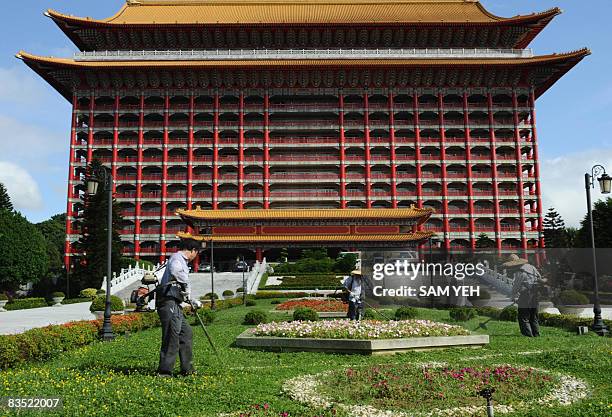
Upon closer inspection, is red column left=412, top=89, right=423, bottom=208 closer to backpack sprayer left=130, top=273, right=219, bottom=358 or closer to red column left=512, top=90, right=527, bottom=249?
red column left=512, top=90, right=527, bottom=249

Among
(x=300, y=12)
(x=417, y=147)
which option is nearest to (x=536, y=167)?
(x=417, y=147)

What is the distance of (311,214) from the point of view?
173 feet

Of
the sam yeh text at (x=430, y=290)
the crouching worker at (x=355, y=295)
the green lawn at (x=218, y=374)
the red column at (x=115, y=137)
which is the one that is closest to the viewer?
the green lawn at (x=218, y=374)

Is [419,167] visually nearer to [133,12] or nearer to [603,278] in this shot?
[603,278]

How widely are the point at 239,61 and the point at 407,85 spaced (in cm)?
1999

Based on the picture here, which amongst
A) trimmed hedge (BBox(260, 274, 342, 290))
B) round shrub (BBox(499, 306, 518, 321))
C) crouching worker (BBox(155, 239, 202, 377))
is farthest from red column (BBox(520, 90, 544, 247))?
crouching worker (BBox(155, 239, 202, 377))

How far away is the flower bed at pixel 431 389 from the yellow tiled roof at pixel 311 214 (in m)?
43.1

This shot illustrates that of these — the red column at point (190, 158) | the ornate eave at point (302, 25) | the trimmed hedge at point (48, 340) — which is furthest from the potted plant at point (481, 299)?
the ornate eave at point (302, 25)

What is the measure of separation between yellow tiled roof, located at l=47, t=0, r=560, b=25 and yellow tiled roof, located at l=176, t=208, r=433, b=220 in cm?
2475

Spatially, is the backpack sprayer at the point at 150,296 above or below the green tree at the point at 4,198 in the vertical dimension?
below

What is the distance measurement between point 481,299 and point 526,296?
863 centimetres

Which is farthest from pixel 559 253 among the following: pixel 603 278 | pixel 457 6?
pixel 457 6

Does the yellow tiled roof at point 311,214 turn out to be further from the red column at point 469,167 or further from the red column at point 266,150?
the red column at point 469,167

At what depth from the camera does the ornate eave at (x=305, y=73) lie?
191 ft
